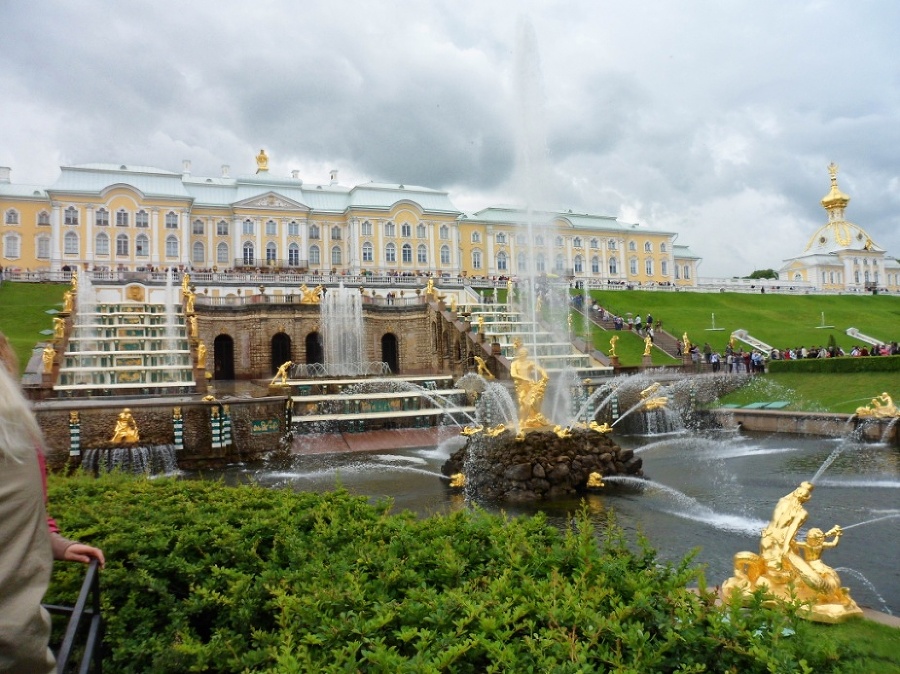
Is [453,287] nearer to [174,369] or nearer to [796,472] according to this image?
[174,369]

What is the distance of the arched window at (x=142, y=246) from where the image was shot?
63.5 m

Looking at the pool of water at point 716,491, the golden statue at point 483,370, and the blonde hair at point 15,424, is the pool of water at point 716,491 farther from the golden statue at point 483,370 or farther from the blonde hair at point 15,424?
the golden statue at point 483,370

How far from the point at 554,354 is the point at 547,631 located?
29.4 metres

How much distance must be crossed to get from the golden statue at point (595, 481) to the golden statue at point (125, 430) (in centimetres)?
1247

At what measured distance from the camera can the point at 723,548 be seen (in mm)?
8922

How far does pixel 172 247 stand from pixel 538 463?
6136cm

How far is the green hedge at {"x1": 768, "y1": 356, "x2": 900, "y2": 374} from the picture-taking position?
24500 mm

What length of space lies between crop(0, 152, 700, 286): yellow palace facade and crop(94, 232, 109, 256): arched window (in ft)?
0.32

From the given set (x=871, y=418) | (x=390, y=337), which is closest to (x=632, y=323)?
(x=390, y=337)

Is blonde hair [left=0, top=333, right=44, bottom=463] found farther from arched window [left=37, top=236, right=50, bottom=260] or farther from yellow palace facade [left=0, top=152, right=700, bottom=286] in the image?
arched window [left=37, top=236, right=50, bottom=260]

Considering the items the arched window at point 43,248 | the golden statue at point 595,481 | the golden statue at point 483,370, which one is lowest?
the golden statue at point 595,481

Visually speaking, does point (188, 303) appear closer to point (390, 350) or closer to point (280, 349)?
point (280, 349)

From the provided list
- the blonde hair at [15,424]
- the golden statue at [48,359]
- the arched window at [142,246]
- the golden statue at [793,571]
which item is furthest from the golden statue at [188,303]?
the arched window at [142,246]

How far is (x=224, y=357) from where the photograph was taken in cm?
3747
